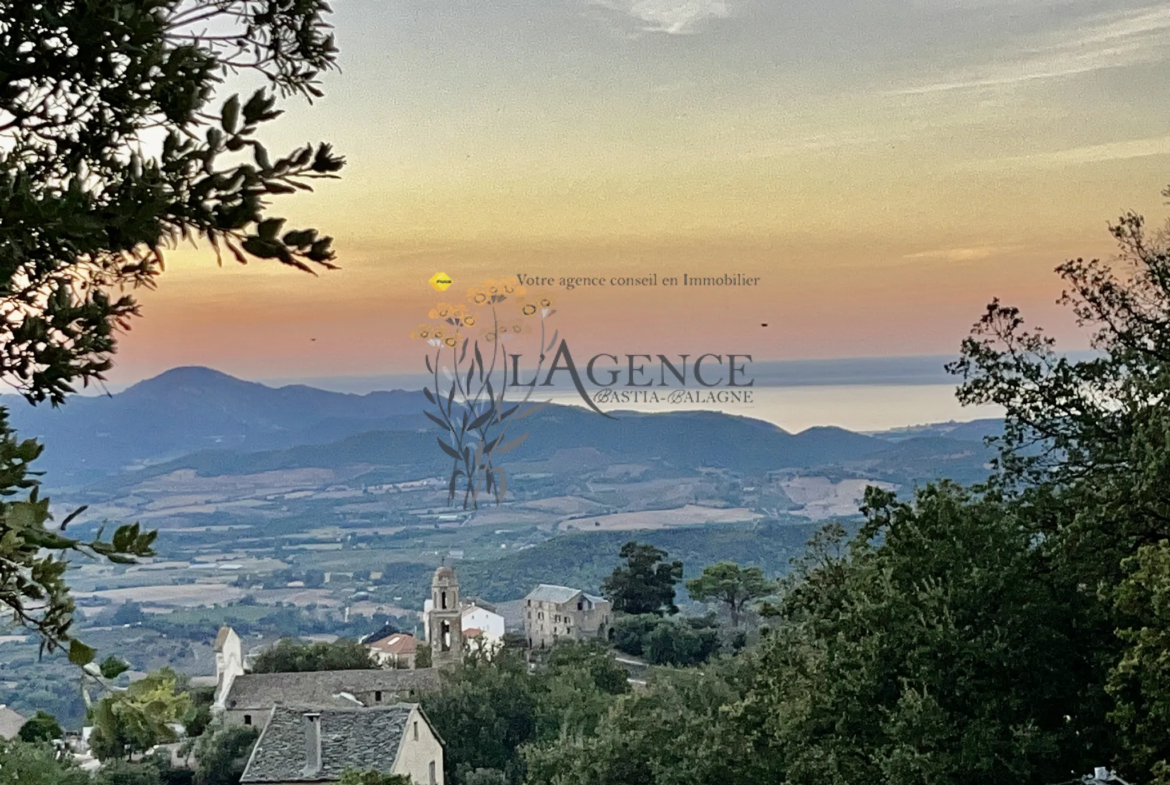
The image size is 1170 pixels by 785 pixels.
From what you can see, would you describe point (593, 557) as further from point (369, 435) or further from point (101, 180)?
point (101, 180)

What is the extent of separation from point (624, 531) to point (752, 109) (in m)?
16.4

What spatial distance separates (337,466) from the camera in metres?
42.4

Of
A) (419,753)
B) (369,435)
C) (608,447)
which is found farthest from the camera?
(369,435)

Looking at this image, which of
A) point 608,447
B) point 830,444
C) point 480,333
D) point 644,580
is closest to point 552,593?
point 644,580

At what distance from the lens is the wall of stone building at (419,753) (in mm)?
19234

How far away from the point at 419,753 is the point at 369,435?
928 inches

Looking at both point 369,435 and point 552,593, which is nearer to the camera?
point 552,593

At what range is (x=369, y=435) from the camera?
4275cm

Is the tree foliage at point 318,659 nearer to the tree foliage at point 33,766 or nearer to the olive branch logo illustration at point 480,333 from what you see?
the olive branch logo illustration at point 480,333

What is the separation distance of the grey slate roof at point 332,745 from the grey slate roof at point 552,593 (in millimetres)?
17790

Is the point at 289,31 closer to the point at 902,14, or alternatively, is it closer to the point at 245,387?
the point at 902,14

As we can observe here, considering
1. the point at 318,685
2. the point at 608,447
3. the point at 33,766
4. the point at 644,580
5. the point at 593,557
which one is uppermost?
the point at 608,447

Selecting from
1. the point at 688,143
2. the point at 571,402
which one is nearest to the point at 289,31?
the point at 688,143

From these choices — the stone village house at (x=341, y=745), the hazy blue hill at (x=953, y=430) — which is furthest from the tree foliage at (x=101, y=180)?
the hazy blue hill at (x=953, y=430)
